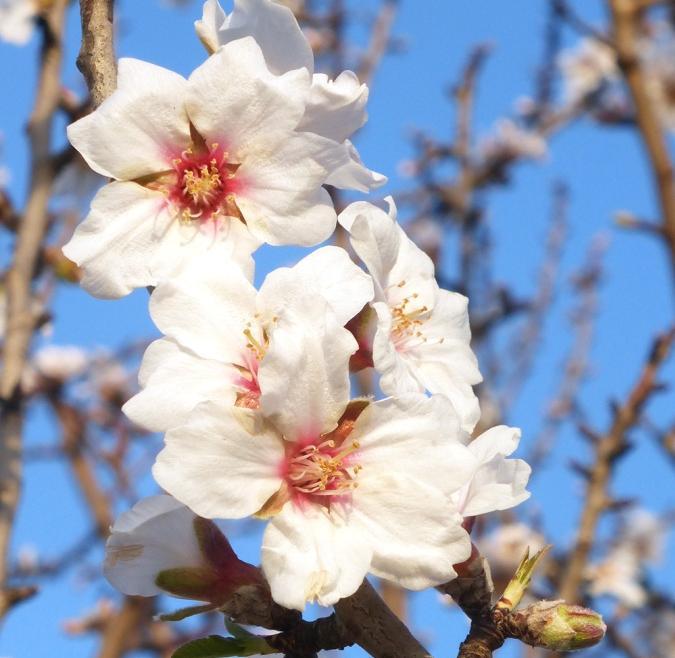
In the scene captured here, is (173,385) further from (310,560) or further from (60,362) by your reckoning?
(60,362)

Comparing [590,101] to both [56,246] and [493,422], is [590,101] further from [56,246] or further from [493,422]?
[56,246]

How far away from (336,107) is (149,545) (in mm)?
615

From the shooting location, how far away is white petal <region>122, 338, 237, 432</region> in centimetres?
114

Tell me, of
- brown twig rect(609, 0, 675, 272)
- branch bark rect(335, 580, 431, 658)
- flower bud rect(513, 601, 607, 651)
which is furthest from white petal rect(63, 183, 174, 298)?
brown twig rect(609, 0, 675, 272)

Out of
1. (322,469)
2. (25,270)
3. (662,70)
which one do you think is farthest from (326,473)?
(662,70)

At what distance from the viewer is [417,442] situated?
3.85 ft

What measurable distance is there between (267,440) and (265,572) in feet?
0.47

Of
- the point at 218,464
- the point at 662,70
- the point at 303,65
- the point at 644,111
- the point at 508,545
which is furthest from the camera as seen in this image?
the point at 662,70

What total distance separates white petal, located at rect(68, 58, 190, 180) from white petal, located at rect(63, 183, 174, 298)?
35 millimetres

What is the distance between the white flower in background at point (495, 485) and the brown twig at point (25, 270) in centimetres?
155

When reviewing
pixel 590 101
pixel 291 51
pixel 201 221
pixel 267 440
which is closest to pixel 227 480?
pixel 267 440

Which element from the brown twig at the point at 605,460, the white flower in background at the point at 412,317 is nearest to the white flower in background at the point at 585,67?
the brown twig at the point at 605,460

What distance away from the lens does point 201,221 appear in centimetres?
140

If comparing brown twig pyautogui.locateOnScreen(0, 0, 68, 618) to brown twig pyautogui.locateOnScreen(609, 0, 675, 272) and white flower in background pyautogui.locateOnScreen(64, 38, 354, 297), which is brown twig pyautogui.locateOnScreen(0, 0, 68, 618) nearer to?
white flower in background pyautogui.locateOnScreen(64, 38, 354, 297)
